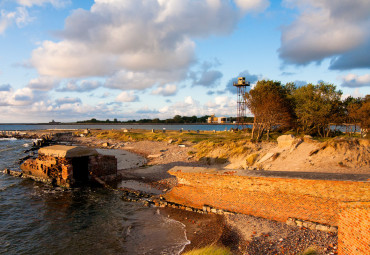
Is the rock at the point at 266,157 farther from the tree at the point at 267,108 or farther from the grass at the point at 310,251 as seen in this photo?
the tree at the point at 267,108

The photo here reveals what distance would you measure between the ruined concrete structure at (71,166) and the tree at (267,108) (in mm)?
21772

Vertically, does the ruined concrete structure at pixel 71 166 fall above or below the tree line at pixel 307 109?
below

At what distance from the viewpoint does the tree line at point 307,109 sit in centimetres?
3097

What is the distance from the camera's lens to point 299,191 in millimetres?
9781

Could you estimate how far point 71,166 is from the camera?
17766mm

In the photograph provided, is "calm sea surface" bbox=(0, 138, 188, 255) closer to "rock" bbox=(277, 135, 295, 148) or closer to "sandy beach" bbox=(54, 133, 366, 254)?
"sandy beach" bbox=(54, 133, 366, 254)

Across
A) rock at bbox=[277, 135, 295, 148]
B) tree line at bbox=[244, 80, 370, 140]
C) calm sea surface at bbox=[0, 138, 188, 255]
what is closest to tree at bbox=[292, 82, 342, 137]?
tree line at bbox=[244, 80, 370, 140]

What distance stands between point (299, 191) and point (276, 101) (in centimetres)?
2372

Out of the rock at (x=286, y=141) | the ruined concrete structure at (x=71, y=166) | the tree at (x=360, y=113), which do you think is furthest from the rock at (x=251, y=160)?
the tree at (x=360, y=113)

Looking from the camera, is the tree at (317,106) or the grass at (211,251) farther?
the tree at (317,106)

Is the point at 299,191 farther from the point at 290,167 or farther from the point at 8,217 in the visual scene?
the point at 8,217

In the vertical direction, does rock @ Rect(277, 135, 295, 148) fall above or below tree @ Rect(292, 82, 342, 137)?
below

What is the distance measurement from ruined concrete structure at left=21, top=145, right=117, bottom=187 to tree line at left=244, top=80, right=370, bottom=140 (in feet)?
72.2

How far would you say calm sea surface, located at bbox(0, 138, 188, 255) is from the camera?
930 centimetres
